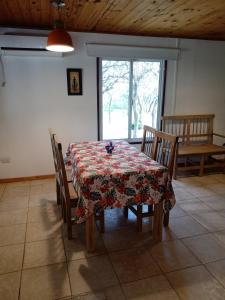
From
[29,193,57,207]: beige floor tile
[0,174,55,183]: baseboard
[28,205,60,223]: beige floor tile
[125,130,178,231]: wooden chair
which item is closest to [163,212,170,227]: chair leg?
[125,130,178,231]: wooden chair

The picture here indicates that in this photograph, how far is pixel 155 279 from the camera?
176 centimetres

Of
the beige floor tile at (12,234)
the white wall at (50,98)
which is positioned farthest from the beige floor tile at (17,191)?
the beige floor tile at (12,234)

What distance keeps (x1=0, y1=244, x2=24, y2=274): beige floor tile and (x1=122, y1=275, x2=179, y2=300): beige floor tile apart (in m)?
0.89

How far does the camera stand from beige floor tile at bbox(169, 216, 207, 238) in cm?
233

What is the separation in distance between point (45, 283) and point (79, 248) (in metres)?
0.44

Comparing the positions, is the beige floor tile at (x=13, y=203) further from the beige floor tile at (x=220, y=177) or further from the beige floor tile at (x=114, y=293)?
the beige floor tile at (x=220, y=177)

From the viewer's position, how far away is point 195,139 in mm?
4297

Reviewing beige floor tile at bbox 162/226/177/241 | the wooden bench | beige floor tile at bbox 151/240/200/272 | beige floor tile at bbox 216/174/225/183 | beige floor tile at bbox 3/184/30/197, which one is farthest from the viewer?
the wooden bench

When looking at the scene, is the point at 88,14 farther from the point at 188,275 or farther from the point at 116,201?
the point at 188,275

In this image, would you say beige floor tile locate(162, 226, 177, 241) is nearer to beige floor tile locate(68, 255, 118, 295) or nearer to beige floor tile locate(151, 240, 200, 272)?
beige floor tile locate(151, 240, 200, 272)

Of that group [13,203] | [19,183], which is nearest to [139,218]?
[13,203]

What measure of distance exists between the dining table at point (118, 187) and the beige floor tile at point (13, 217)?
0.96 meters

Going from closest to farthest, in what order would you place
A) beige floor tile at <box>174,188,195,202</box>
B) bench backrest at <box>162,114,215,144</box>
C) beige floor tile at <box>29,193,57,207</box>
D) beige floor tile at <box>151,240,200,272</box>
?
beige floor tile at <box>151,240,200,272</box>, beige floor tile at <box>29,193,57,207</box>, beige floor tile at <box>174,188,195,202</box>, bench backrest at <box>162,114,215,144</box>

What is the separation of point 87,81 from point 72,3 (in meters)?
1.29
